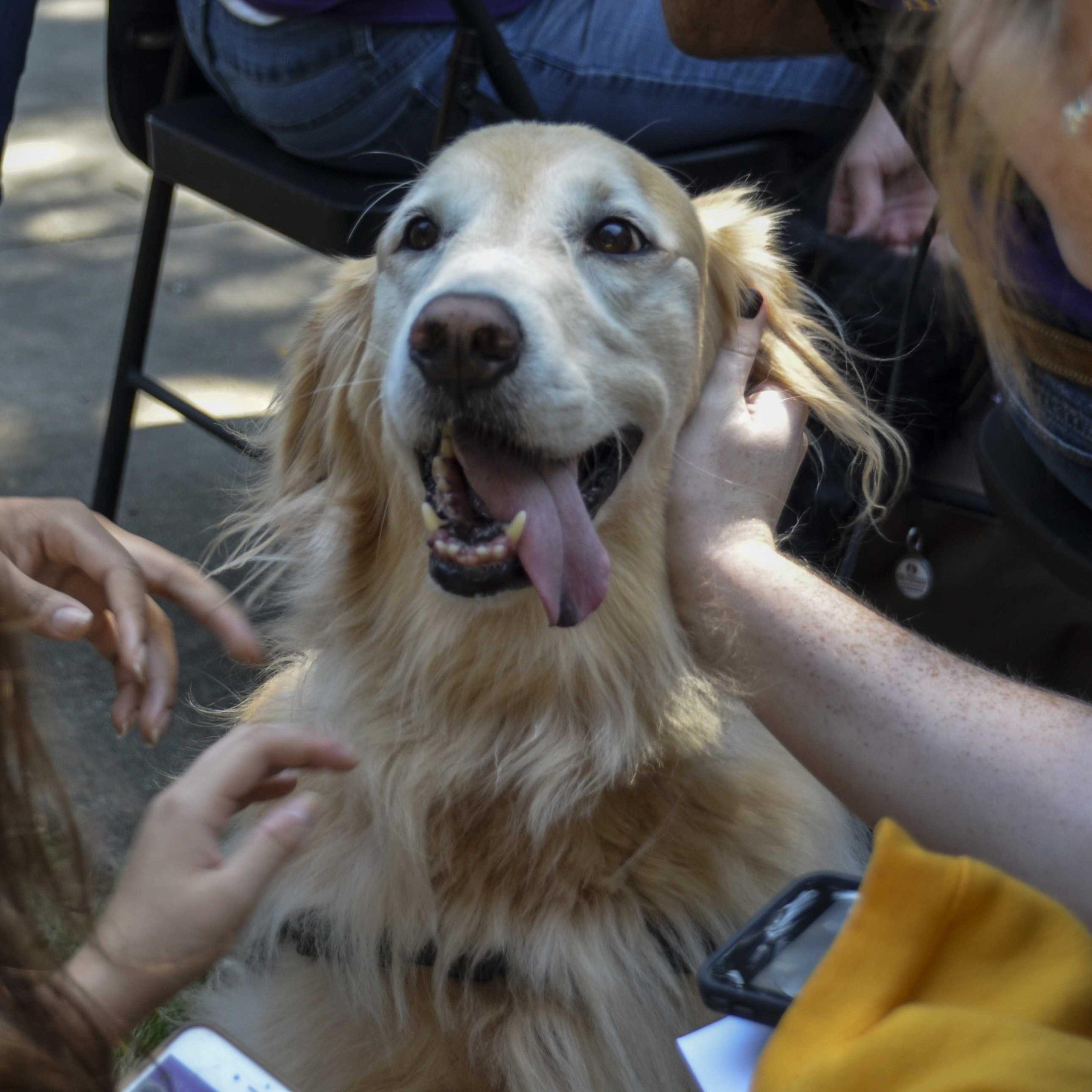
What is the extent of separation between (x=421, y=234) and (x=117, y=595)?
0.81 metres

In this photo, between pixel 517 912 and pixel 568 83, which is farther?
pixel 568 83

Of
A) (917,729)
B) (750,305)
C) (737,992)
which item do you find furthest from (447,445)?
(737,992)

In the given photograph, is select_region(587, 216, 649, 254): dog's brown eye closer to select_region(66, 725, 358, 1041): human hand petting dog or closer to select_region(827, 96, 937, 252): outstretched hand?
select_region(827, 96, 937, 252): outstretched hand

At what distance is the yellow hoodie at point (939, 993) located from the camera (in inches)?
40.6

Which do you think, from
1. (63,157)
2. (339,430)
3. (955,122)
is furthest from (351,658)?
(63,157)

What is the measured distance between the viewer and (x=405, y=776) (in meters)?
1.89

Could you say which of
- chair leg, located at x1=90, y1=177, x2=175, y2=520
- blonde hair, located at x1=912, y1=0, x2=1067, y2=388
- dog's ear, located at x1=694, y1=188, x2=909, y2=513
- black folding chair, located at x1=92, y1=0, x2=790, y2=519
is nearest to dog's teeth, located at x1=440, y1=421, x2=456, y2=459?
dog's ear, located at x1=694, y1=188, x2=909, y2=513

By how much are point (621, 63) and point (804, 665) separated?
150 centimetres

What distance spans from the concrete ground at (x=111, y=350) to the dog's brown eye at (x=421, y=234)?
1174 mm

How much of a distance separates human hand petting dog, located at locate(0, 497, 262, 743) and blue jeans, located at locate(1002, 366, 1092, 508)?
978mm

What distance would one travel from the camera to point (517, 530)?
172 centimetres

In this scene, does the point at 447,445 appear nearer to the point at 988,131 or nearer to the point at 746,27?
the point at 988,131

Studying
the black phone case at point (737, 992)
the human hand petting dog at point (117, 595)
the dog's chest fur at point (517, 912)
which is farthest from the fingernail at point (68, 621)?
the black phone case at point (737, 992)

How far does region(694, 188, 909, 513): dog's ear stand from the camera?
2092 millimetres
